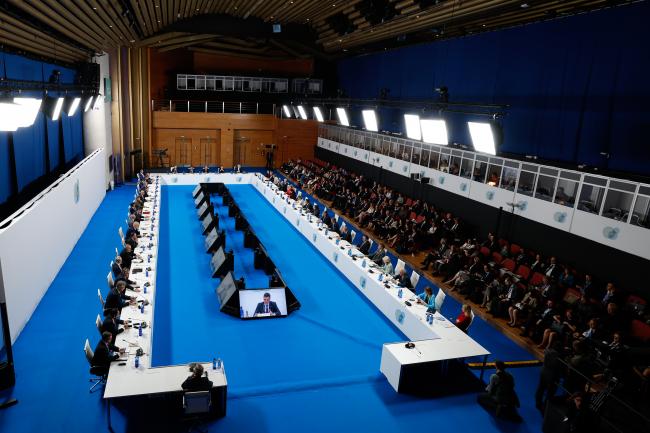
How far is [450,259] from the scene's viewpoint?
13.7 m

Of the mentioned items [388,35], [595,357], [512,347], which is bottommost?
[512,347]

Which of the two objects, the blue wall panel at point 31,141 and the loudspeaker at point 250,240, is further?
the loudspeaker at point 250,240

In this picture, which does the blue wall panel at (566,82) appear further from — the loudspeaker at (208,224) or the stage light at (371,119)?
the loudspeaker at (208,224)

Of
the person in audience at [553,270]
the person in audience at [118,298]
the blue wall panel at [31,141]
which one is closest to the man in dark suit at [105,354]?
the person in audience at [118,298]

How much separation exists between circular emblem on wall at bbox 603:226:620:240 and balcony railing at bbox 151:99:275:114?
25.7 metres

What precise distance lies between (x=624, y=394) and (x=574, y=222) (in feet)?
17.7

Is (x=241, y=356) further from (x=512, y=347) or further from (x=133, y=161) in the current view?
Answer: (x=133, y=161)

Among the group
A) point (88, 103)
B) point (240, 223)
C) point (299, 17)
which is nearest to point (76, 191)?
point (88, 103)

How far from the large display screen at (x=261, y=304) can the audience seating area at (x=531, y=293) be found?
4942 mm

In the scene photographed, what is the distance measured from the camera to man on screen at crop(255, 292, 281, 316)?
10.9 m

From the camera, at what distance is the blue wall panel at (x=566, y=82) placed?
38.1ft

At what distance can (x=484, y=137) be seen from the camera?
12906mm

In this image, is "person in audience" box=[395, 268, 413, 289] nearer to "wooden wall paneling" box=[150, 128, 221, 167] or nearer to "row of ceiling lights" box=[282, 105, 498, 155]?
"row of ceiling lights" box=[282, 105, 498, 155]

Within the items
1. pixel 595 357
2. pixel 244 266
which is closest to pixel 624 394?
pixel 595 357
